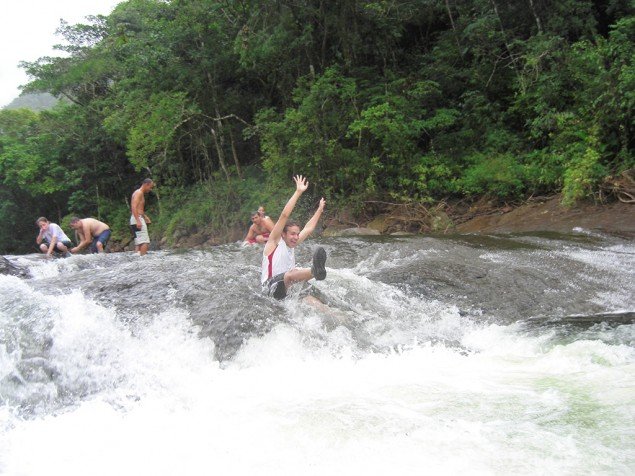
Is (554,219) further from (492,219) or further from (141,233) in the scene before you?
(141,233)

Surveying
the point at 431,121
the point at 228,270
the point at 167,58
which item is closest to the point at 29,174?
the point at 167,58

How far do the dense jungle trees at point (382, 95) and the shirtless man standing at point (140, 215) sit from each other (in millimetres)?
6576

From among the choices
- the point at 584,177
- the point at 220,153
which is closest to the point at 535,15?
the point at 584,177

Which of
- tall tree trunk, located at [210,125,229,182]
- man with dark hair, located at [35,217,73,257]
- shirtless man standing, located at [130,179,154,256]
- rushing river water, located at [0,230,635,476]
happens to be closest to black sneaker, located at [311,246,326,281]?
rushing river water, located at [0,230,635,476]

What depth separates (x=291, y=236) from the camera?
6.46 m

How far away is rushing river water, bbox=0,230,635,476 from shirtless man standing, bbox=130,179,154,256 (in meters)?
3.12

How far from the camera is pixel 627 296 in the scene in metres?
6.90

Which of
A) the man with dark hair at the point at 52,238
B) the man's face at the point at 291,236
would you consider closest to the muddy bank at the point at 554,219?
the man's face at the point at 291,236

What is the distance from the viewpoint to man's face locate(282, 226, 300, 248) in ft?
21.1

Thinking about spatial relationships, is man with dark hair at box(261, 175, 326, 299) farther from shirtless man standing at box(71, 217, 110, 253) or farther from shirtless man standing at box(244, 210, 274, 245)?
shirtless man standing at box(71, 217, 110, 253)

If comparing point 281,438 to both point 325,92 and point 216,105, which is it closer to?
point 325,92

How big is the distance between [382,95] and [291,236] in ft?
35.3

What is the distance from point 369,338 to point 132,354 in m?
2.27

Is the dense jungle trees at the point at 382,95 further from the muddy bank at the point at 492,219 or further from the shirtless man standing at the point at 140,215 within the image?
the shirtless man standing at the point at 140,215
